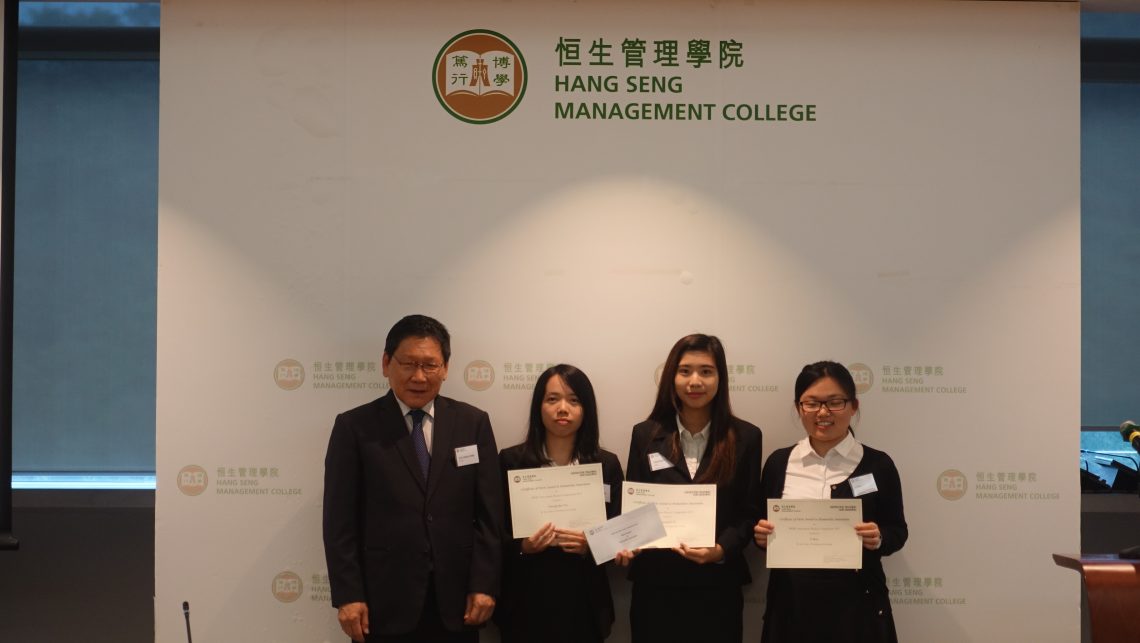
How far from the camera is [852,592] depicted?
3043 mm

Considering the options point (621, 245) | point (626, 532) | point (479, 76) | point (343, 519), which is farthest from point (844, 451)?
point (479, 76)

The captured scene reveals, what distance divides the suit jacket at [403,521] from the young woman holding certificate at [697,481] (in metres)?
0.54

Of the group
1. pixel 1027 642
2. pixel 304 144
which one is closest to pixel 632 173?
pixel 304 144

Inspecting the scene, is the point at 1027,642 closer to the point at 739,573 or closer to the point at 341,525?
the point at 739,573

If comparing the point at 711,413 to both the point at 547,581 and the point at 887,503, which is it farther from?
the point at 547,581

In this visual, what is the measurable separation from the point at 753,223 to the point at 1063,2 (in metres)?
1.64

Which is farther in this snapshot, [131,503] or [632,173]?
[131,503]

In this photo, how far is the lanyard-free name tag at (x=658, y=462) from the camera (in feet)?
10.5

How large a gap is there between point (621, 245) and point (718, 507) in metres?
1.14

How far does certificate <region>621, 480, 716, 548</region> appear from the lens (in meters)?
3.07

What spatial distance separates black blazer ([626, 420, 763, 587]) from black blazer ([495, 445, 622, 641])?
0.41 feet

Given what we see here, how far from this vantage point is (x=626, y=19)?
364 cm

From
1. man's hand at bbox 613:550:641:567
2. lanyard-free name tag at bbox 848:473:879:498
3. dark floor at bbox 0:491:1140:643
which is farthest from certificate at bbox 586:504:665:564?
dark floor at bbox 0:491:1140:643

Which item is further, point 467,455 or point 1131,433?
point 467,455
